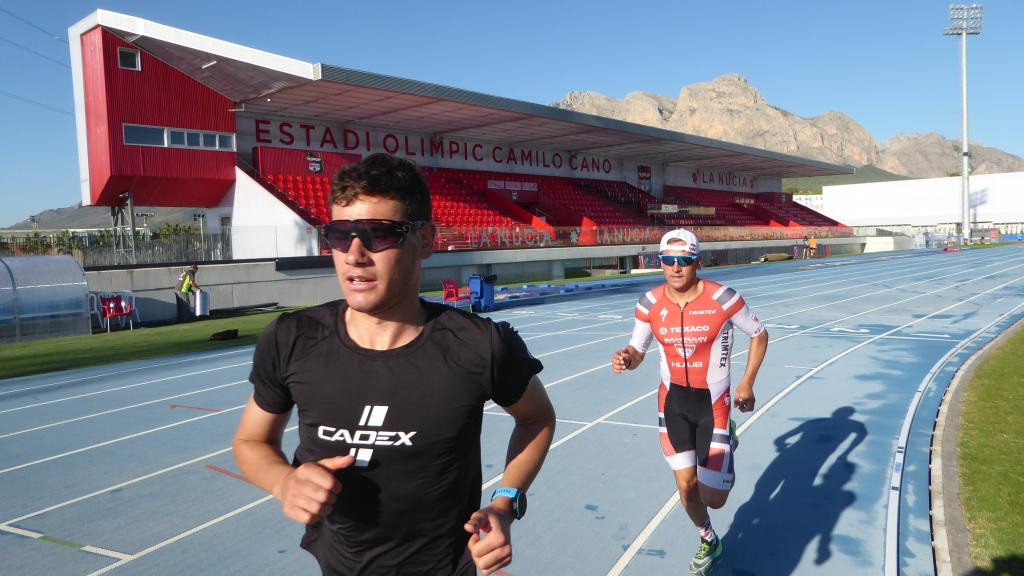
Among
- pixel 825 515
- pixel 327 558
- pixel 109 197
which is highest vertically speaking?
pixel 109 197

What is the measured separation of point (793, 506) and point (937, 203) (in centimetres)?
8478

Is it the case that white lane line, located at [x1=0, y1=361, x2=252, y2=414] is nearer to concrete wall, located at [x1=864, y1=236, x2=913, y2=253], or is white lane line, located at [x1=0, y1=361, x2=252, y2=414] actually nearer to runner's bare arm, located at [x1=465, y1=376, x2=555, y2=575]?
runner's bare arm, located at [x1=465, y1=376, x2=555, y2=575]

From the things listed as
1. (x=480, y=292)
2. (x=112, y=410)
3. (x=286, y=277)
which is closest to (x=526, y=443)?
(x=112, y=410)

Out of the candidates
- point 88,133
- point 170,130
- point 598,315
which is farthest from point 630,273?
point 88,133

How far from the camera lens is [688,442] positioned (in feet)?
15.6

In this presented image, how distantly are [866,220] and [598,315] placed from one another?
7554cm

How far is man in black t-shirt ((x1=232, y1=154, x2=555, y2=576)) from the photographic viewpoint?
6.91 ft

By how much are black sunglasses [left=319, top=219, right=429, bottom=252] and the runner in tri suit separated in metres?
2.81

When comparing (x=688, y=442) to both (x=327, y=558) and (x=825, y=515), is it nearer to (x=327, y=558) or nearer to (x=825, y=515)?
(x=825, y=515)

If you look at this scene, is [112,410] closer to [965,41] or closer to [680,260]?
[680,260]

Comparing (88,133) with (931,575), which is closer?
(931,575)

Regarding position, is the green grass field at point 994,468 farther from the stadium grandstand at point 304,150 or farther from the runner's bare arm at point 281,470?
the stadium grandstand at point 304,150

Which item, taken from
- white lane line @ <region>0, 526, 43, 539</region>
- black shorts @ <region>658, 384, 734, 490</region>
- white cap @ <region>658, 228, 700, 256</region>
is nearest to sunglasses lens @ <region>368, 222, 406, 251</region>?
white cap @ <region>658, 228, 700, 256</region>

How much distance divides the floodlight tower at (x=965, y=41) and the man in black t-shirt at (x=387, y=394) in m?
70.1
